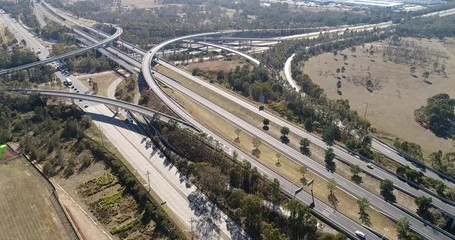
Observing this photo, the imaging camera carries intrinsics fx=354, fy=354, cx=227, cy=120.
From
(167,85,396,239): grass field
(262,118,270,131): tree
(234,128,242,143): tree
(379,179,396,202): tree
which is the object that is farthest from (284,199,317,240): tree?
(262,118,270,131): tree

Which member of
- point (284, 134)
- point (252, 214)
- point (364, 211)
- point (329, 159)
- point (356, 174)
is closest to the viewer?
point (252, 214)

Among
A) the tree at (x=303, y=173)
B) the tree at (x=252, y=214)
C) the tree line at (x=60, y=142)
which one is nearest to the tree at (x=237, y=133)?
the tree at (x=303, y=173)

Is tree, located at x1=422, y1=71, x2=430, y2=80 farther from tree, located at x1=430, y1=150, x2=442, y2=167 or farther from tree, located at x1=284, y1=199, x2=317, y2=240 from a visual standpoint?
tree, located at x1=284, y1=199, x2=317, y2=240

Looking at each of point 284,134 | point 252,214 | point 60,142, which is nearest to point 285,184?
point 252,214

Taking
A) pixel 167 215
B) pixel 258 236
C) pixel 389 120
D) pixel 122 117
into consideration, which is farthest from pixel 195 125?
pixel 389 120

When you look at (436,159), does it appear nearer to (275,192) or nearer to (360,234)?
(360,234)

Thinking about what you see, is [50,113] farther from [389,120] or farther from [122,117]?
[389,120]
